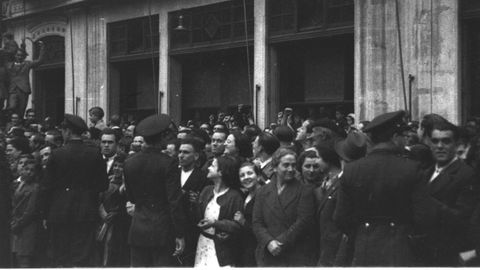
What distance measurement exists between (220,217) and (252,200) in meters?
0.34

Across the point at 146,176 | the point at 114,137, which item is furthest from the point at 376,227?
the point at 114,137

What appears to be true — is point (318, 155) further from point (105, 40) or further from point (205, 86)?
point (105, 40)

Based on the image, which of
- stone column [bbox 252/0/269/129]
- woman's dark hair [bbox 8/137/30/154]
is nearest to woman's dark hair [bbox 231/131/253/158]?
woman's dark hair [bbox 8/137/30/154]

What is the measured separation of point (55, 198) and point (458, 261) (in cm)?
440

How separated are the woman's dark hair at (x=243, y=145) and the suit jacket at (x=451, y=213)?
10.1ft

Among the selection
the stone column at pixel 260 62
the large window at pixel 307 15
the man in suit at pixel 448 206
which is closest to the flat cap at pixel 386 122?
the man in suit at pixel 448 206

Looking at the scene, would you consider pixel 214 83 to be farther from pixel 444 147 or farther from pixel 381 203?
pixel 381 203

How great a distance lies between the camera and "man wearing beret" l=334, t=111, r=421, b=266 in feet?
17.2

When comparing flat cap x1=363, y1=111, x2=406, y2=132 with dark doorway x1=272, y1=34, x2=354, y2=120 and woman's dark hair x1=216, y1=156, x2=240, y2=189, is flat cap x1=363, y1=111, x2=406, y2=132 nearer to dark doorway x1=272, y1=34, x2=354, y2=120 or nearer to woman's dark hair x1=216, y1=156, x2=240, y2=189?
woman's dark hair x1=216, y1=156, x2=240, y2=189

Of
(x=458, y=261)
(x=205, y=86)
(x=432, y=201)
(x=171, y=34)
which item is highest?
(x=171, y=34)

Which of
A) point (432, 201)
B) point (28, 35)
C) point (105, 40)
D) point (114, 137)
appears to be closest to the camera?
point (432, 201)

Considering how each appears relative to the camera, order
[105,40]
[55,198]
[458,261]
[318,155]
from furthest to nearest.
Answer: [105,40] → [55,198] → [318,155] → [458,261]

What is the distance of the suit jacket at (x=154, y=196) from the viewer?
22.9ft

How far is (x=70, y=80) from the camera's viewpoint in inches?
929
